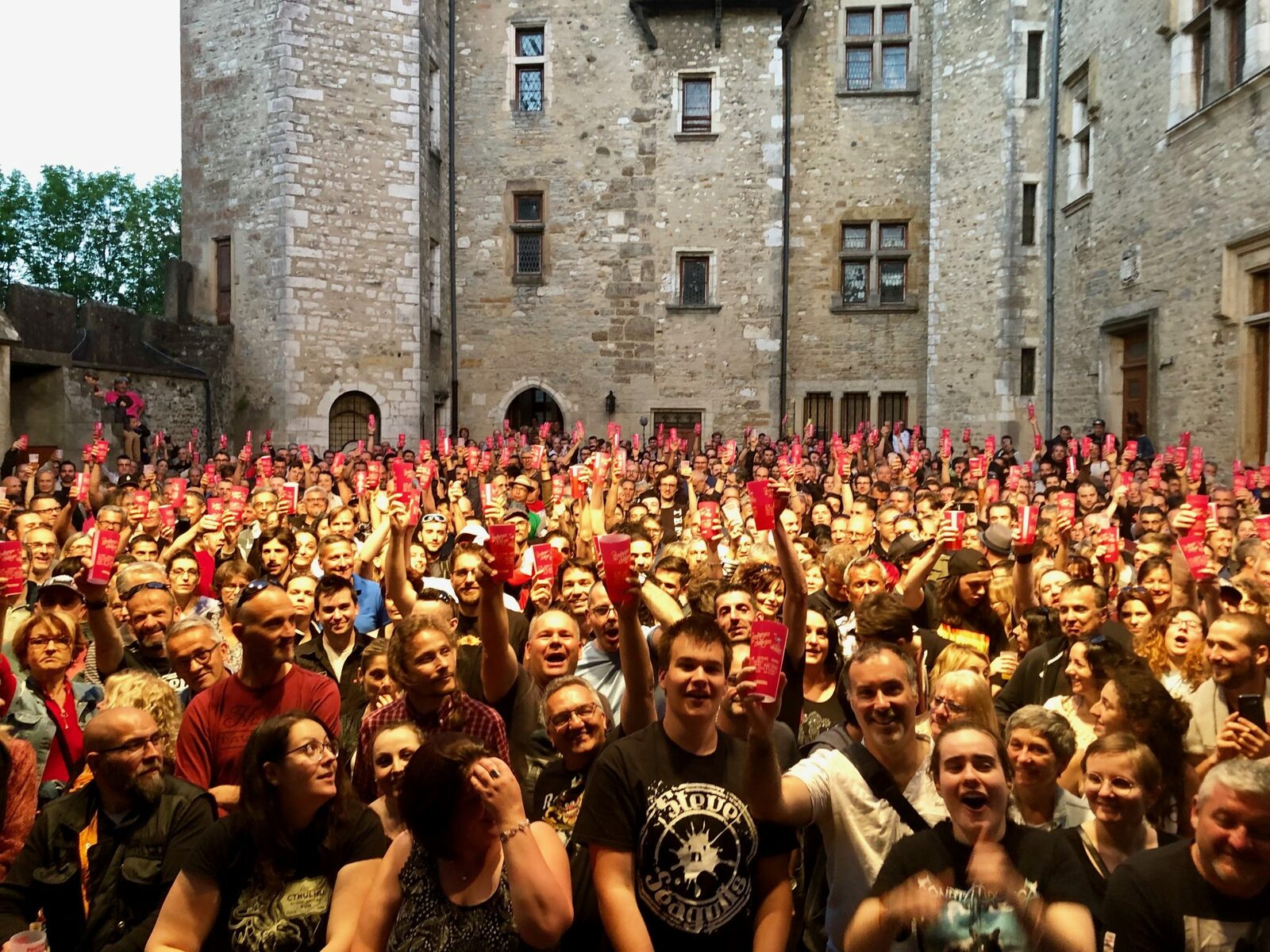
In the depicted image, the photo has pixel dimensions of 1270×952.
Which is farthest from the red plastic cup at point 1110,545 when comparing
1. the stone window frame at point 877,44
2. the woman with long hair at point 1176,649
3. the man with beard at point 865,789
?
the stone window frame at point 877,44

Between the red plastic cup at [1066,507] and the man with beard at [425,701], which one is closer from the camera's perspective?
the man with beard at [425,701]

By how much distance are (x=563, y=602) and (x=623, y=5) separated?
62.3 feet

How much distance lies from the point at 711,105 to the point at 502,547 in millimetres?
19821

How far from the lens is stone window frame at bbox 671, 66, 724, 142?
21.7 metres

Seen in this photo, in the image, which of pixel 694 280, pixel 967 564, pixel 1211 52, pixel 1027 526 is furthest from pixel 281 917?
pixel 694 280

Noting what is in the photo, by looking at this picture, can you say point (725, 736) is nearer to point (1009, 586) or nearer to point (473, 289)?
point (1009, 586)

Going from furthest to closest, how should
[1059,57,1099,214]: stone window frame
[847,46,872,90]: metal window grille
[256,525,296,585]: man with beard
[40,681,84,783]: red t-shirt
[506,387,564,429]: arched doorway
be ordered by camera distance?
[506,387,564,429]: arched doorway, [847,46,872,90]: metal window grille, [1059,57,1099,214]: stone window frame, [256,525,296,585]: man with beard, [40,681,84,783]: red t-shirt

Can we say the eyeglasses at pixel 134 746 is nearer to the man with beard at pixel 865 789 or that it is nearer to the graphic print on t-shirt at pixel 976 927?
the man with beard at pixel 865 789

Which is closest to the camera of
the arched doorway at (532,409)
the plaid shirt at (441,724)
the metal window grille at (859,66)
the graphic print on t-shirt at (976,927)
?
the graphic print on t-shirt at (976,927)

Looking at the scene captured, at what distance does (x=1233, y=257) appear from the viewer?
13109mm

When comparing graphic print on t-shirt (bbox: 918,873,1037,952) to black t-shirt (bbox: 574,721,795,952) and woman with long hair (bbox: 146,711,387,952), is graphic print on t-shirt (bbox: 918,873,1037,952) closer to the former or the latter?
black t-shirt (bbox: 574,721,795,952)

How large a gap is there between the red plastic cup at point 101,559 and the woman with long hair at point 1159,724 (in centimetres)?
421

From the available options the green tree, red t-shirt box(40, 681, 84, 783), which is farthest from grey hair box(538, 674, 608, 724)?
the green tree

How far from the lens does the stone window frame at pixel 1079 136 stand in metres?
17.2
